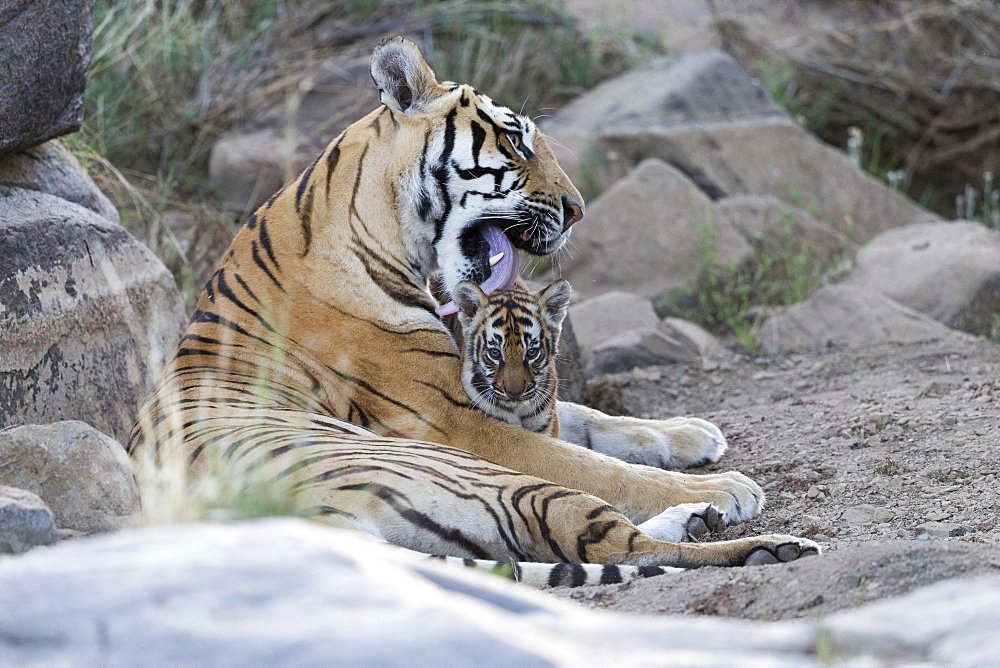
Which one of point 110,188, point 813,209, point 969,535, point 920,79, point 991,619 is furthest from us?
point 920,79

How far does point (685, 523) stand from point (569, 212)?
4.30ft

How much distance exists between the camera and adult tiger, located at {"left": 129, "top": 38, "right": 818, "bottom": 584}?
3.14 m

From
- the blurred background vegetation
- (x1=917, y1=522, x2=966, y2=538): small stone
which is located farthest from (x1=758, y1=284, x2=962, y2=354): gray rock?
(x1=917, y1=522, x2=966, y2=538): small stone

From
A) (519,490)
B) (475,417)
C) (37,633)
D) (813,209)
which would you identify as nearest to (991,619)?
(37,633)

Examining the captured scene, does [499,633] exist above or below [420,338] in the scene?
above

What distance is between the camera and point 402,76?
3.77 meters

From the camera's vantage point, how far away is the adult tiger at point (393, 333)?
3.14 m

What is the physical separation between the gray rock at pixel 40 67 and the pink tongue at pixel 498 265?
1.65 metres

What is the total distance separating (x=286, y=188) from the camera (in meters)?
4.07

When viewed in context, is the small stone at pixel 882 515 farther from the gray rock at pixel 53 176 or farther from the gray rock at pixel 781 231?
the gray rock at pixel 781 231

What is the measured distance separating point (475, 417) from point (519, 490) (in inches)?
29.9

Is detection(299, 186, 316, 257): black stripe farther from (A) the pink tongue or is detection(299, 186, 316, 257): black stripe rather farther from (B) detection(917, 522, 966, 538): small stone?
(B) detection(917, 522, 966, 538): small stone

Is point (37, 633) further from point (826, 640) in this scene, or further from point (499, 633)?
point (826, 640)

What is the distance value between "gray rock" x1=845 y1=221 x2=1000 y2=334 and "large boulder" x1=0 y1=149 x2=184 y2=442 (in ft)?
14.9
